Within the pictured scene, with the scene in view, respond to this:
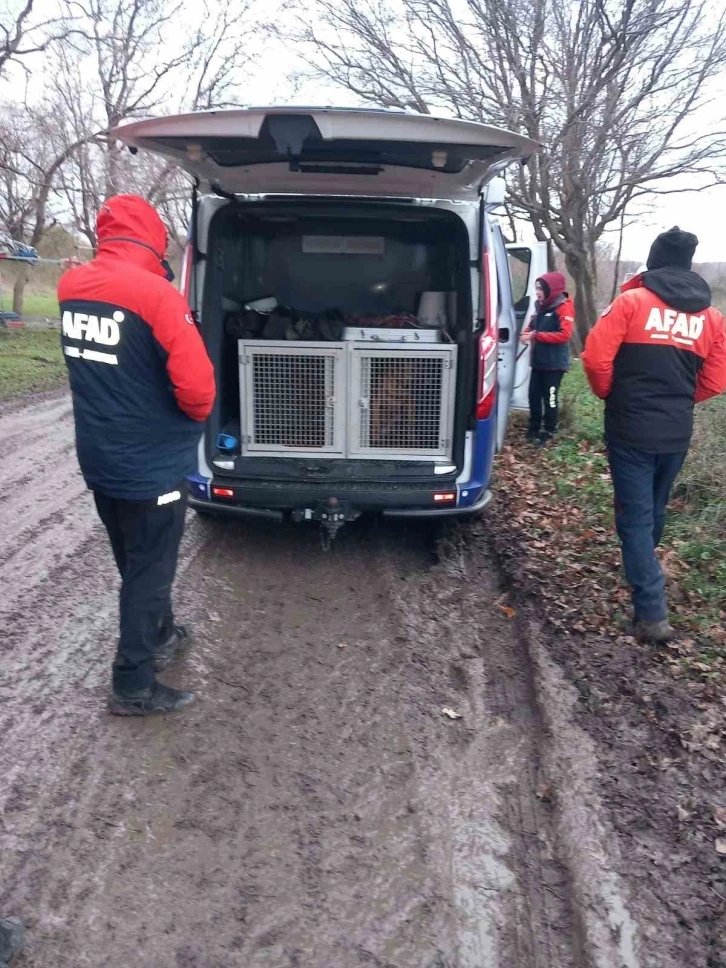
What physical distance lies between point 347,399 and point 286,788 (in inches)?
110

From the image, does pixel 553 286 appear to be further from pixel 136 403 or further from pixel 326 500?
pixel 136 403

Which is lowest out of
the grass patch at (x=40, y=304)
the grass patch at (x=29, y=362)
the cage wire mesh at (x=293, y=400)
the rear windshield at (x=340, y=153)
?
the grass patch at (x=40, y=304)

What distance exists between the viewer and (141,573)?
353 centimetres

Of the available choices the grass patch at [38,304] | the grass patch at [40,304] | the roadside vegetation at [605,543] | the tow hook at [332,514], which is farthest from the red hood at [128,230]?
→ the grass patch at [40,304]

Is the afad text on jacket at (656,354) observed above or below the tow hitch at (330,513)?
above

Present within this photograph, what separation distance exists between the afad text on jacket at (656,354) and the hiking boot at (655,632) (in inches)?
35.9

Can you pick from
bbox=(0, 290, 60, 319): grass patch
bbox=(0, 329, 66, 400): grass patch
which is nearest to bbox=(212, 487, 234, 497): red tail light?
bbox=(0, 329, 66, 400): grass patch

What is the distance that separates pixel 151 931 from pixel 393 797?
1.02m

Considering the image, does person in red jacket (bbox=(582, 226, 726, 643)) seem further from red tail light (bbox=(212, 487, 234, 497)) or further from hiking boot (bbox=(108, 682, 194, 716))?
hiking boot (bbox=(108, 682, 194, 716))

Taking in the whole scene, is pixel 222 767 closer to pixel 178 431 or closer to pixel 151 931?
pixel 151 931

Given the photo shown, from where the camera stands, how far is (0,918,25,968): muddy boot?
7.54 ft

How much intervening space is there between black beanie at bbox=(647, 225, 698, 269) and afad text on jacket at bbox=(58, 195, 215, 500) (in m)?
2.42

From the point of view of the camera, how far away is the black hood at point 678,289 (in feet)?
13.4

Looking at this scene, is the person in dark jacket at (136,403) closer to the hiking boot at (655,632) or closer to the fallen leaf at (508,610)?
the fallen leaf at (508,610)
